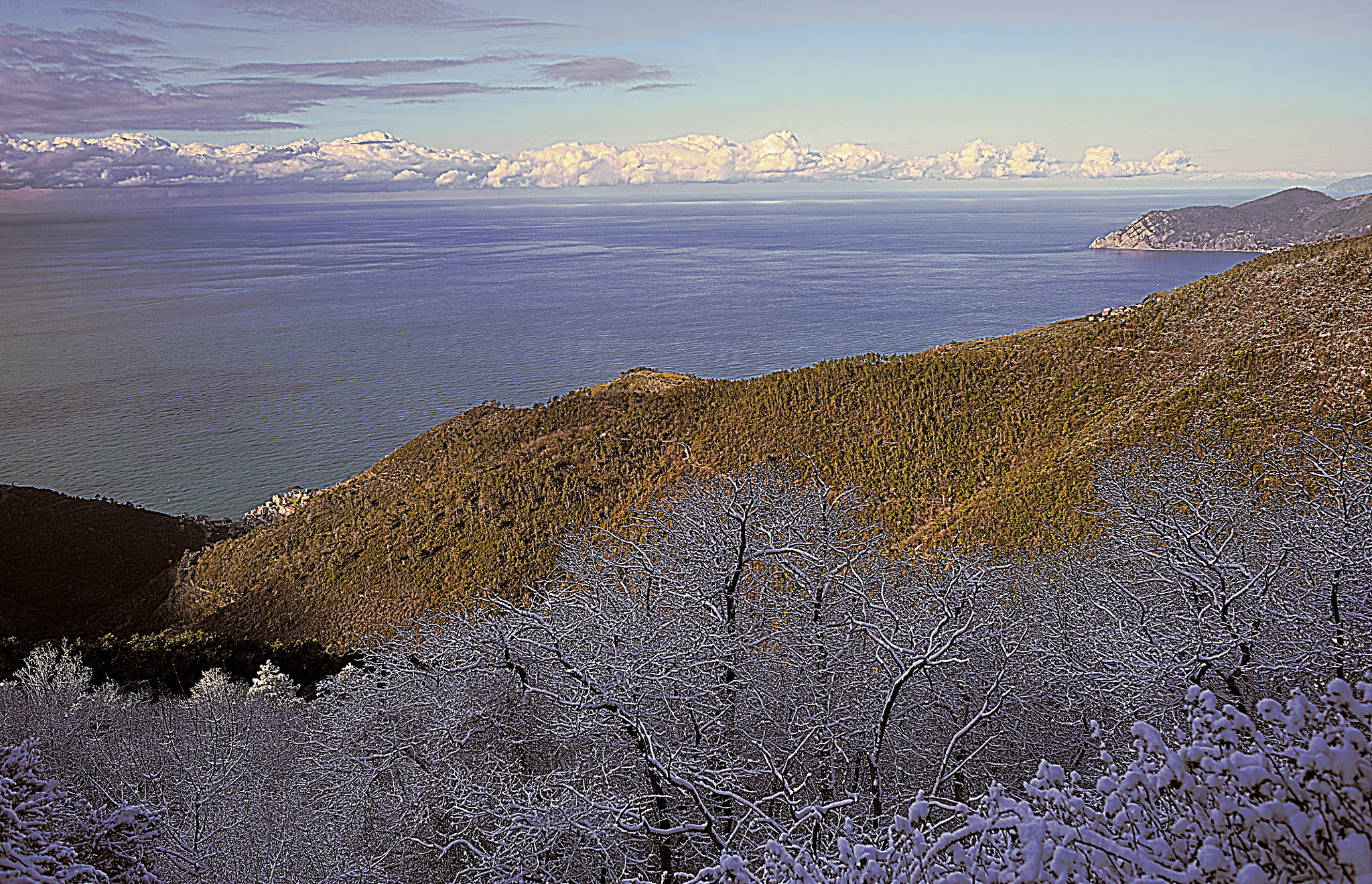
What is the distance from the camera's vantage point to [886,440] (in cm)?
2395

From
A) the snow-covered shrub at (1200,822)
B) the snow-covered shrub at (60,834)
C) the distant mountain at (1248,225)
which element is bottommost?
the snow-covered shrub at (60,834)

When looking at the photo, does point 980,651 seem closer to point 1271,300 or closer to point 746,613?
point 746,613

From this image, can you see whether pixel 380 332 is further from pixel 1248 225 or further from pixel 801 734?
pixel 1248 225

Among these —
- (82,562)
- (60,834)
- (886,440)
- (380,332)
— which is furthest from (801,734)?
(380,332)

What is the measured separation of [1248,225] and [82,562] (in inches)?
7555

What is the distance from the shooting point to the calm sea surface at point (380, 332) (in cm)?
4300

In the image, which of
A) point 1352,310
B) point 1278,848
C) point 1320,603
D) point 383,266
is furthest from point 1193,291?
point 383,266

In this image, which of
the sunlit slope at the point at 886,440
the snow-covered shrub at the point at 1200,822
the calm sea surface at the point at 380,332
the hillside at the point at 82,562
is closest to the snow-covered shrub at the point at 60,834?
the snow-covered shrub at the point at 1200,822

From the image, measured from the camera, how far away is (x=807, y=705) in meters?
9.34

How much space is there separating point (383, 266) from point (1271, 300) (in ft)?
406

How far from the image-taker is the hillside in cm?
2486

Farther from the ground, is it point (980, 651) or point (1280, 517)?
point (1280, 517)

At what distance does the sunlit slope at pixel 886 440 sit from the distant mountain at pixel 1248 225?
5479 inches

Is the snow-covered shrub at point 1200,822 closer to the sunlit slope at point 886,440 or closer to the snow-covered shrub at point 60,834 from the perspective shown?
the snow-covered shrub at point 60,834
